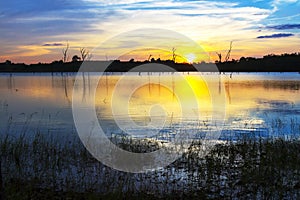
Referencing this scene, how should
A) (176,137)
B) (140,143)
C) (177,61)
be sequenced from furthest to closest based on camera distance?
(177,61) → (176,137) → (140,143)

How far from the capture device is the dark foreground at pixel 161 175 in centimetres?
680

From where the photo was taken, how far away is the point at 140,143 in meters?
11.5

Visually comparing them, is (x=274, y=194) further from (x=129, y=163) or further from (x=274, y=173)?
(x=129, y=163)

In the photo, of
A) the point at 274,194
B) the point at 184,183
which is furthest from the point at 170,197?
the point at 274,194

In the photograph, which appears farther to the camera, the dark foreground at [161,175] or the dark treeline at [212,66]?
the dark treeline at [212,66]

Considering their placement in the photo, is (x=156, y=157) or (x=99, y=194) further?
(x=156, y=157)

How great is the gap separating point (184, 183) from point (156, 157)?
90.4 inches

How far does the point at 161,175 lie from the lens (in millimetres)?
8250

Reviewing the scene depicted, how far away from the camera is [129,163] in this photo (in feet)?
30.5

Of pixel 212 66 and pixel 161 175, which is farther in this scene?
pixel 212 66

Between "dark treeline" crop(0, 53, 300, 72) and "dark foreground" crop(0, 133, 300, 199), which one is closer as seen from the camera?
"dark foreground" crop(0, 133, 300, 199)

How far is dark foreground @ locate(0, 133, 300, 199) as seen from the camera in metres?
6.80

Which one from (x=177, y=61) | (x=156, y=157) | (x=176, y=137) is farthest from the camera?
(x=177, y=61)

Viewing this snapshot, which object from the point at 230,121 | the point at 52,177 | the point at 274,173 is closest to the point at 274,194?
the point at 274,173
